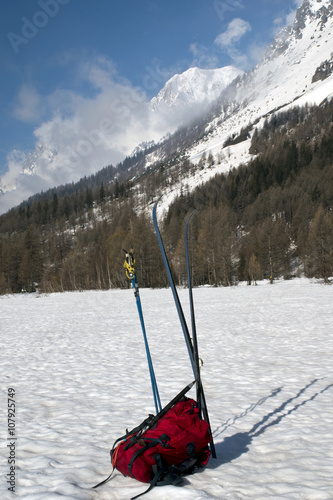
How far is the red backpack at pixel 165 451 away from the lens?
321 centimetres

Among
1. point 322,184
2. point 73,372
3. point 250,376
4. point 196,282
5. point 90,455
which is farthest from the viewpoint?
point 322,184

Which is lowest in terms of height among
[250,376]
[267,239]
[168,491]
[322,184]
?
[250,376]

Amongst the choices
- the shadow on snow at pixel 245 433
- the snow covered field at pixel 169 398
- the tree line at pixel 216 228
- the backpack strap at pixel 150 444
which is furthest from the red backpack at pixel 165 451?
the tree line at pixel 216 228

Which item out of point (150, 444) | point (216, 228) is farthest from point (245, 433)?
point (216, 228)

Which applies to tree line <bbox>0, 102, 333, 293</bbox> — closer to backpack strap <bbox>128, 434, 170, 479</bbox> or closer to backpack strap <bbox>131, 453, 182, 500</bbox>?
backpack strap <bbox>128, 434, 170, 479</bbox>

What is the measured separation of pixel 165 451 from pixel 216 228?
52.8 metres

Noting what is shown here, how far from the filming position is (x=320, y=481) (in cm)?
327

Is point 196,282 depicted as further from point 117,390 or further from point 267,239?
point 117,390

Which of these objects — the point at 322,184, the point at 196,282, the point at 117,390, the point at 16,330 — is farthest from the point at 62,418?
the point at 322,184

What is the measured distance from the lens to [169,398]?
251 inches

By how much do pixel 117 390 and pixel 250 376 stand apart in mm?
3097

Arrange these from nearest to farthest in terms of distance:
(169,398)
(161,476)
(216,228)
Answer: (161,476)
(169,398)
(216,228)

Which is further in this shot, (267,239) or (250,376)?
(267,239)

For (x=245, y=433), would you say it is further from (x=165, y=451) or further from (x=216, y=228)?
(x=216, y=228)
